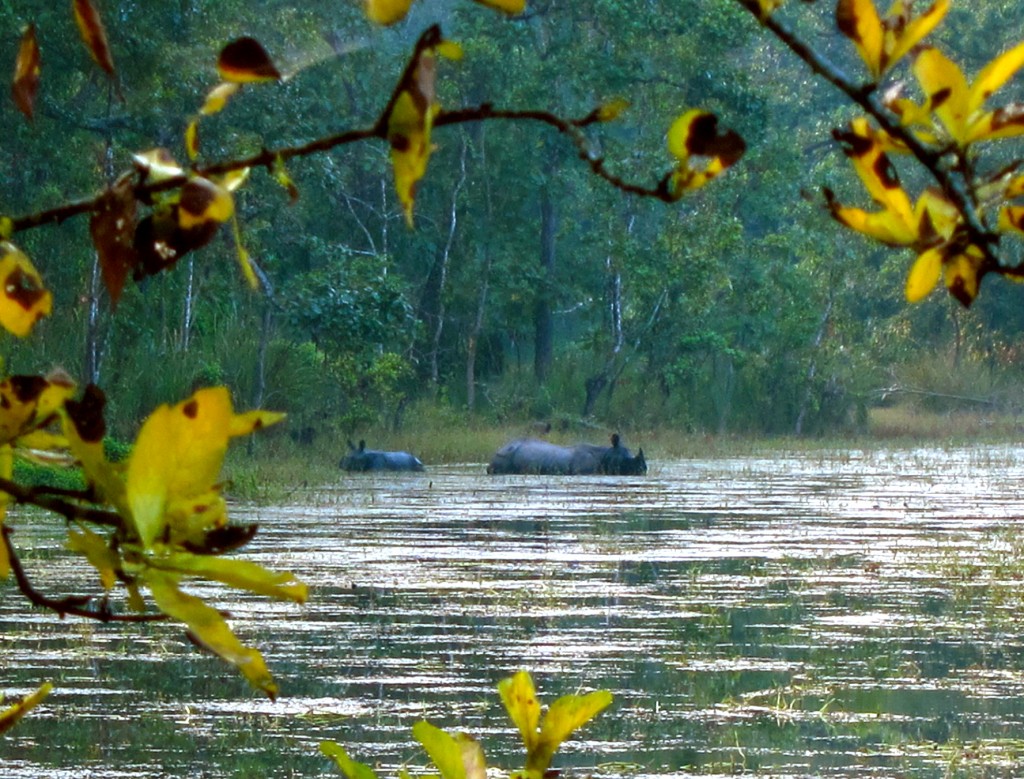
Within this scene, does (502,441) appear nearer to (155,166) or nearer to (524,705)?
(524,705)

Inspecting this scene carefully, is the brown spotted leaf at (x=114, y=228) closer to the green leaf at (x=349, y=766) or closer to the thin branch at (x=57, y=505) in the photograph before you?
the thin branch at (x=57, y=505)

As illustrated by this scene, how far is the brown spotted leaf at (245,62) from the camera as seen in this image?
2.53 feet

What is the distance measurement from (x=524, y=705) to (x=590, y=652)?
16.3 ft

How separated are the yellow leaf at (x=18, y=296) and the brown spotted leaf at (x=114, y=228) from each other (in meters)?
0.03

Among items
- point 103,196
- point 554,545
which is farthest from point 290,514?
point 103,196

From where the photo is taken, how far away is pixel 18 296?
0.83m

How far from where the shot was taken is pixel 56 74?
1358cm

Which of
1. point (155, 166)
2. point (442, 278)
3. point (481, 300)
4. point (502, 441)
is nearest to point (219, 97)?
point (155, 166)

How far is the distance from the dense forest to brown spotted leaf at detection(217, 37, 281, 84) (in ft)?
47.5

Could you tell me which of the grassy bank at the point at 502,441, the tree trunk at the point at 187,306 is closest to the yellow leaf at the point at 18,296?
the grassy bank at the point at 502,441

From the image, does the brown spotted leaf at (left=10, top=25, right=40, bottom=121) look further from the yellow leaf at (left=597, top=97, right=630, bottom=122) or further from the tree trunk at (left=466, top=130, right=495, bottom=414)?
the tree trunk at (left=466, top=130, right=495, bottom=414)

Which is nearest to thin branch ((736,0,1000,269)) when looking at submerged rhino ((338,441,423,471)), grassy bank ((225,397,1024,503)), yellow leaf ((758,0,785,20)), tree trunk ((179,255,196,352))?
yellow leaf ((758,0,785,20))

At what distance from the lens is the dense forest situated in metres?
16.6

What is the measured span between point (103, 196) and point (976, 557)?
8251 mm
